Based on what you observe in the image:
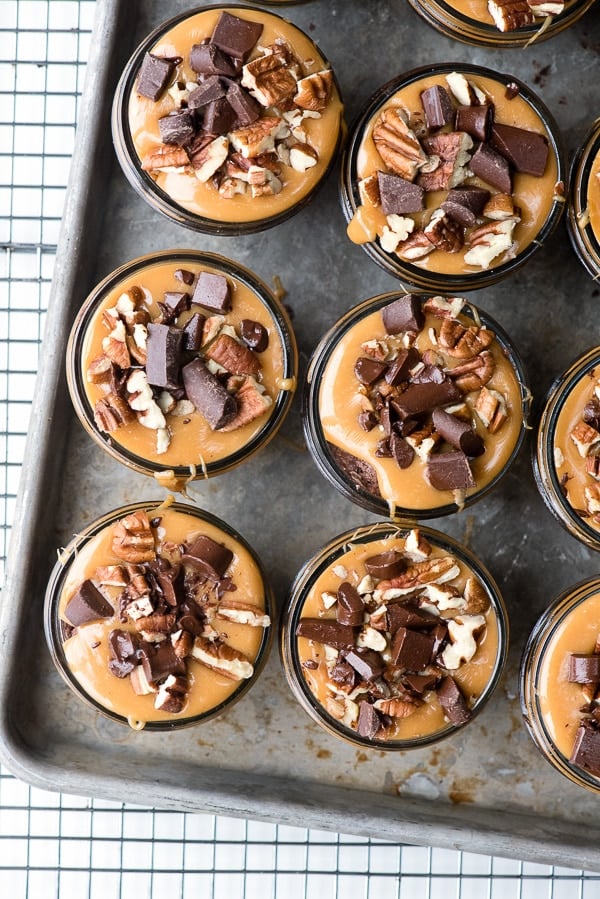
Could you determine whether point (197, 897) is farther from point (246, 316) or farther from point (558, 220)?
point (558, 220)

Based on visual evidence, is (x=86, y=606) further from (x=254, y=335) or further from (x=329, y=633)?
(x=254, y=335)

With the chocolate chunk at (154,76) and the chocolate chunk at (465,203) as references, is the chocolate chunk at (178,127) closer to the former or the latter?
the chocolate chunk at (154,76)

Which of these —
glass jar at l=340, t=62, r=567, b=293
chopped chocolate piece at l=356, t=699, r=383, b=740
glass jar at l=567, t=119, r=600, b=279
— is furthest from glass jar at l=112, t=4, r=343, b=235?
chopped chocolate piece at l=356, t=699, r=383, b=740

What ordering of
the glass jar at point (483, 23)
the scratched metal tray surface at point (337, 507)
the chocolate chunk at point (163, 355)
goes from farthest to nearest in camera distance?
the scratched metal tray surface at point (337, 507), the glass jar at point (483, 23), the chocolate chunk at point (163, 355)

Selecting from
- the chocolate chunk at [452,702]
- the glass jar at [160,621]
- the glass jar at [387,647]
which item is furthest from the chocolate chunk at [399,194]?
the chocolate chunk at [452,702]

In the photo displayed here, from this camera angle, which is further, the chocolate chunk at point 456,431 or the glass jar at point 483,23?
the glass jar at point 483,23

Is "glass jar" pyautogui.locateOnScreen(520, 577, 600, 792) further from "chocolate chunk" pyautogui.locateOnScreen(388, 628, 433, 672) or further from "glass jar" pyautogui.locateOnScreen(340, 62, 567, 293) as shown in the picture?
"glass jar" pyautogui.locateOnScreen(340, 62, 567, 293)

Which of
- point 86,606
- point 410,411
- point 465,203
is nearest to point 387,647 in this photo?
point 410,411
